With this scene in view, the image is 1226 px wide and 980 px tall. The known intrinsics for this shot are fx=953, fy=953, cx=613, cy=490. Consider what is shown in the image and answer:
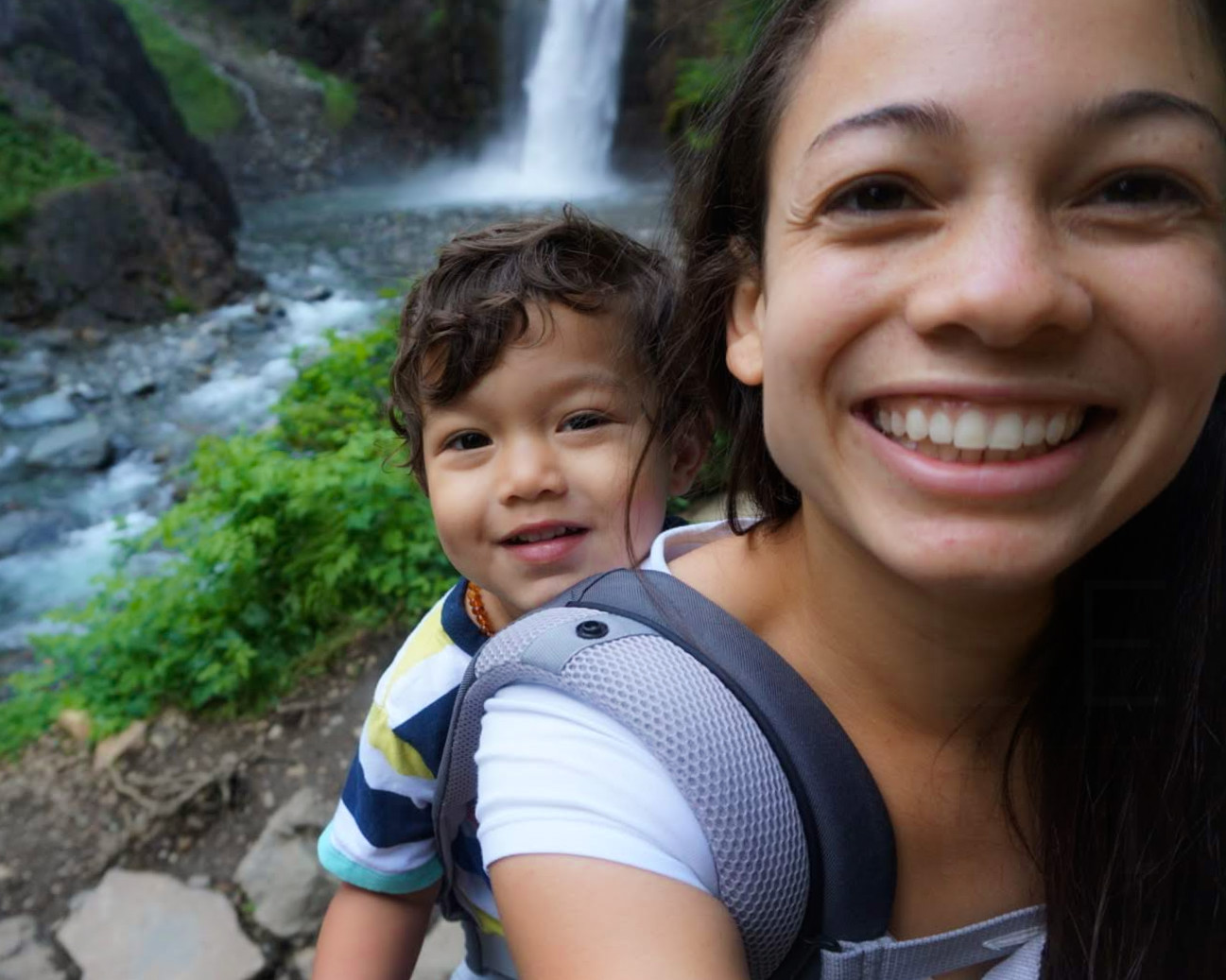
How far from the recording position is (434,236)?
1225 cm

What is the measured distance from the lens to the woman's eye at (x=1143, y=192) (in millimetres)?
839

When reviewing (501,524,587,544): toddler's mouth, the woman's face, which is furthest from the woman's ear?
(501,524,587,544): toddler's mouth

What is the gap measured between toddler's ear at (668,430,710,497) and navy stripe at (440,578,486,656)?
0.38 meters

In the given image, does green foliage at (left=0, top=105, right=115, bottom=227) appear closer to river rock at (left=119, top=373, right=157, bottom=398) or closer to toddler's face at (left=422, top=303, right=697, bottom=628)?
river rock at (left=119, top=373, right=157, bottom=398)

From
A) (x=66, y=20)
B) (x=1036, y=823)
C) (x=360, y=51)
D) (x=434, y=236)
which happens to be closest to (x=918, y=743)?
(x=1036, y=823)

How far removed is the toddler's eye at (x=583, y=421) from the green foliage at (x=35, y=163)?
34.1ft

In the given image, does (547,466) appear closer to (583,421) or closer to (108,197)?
(583,421)

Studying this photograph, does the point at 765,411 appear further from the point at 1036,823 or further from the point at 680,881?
the point at 1036,823

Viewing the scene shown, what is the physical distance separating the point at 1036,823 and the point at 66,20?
14.8 meters

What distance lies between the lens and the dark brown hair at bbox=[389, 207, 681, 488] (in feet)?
4.68

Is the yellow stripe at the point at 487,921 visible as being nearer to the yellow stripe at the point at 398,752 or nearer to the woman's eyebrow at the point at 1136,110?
the yellow stripe at the point at 398,752

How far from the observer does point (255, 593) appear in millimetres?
3523

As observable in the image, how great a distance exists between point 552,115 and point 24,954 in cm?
1750

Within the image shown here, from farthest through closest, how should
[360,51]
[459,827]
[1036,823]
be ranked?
[360,51], [459,827], [1036,823]
